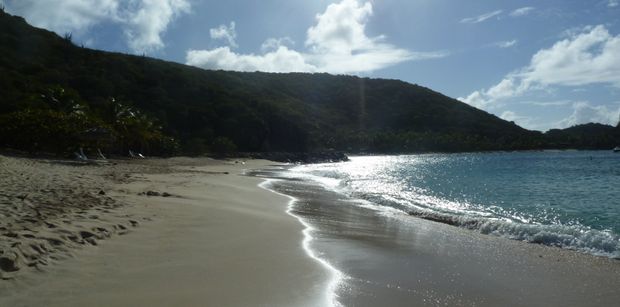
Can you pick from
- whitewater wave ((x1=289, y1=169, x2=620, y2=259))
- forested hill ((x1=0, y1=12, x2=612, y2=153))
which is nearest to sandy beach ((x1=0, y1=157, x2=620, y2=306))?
whitewater wave ((x1=289, y1=169, x2=620, y2=259))

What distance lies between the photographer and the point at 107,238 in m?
6.83

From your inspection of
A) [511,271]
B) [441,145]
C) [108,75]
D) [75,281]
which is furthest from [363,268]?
[441,145]

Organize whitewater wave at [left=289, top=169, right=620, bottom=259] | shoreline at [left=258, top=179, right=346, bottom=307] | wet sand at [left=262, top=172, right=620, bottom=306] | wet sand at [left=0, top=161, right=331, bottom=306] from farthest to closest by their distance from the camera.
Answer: whitewater wave at [left=289, top=169, right=620, bottom=259] → wet sand at [left=262, top=172, right=620, bottom=306] → shoreline at [left=258, top=179, right=346, bottom=307] → wet sand at [left=0, top=161, right=331, bottom=306]

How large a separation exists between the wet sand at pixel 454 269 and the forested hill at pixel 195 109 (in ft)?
86.8

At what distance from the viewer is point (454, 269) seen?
6.93 m

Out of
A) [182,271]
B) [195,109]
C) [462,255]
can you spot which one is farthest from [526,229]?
[195,109]

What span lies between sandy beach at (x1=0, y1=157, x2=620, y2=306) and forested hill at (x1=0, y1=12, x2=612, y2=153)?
2456 centimetres

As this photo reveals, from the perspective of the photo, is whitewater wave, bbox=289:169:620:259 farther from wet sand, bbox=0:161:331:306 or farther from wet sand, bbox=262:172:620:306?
wet sand, bbox=0:161:331:306

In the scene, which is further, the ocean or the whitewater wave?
the whitewater wave

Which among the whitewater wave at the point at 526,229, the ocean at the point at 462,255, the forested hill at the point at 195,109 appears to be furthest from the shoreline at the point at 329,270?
the forested hill at the point at 195,109

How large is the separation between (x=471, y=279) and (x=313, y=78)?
603ft

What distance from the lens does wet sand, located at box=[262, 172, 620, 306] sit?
18.0ft

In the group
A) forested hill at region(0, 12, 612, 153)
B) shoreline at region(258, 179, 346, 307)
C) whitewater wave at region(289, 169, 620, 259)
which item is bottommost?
whitewater wave at region(289, 169, 620, 259)

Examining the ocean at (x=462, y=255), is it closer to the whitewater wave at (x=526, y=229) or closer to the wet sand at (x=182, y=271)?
the whitewater wave at (x=526, y=229)
